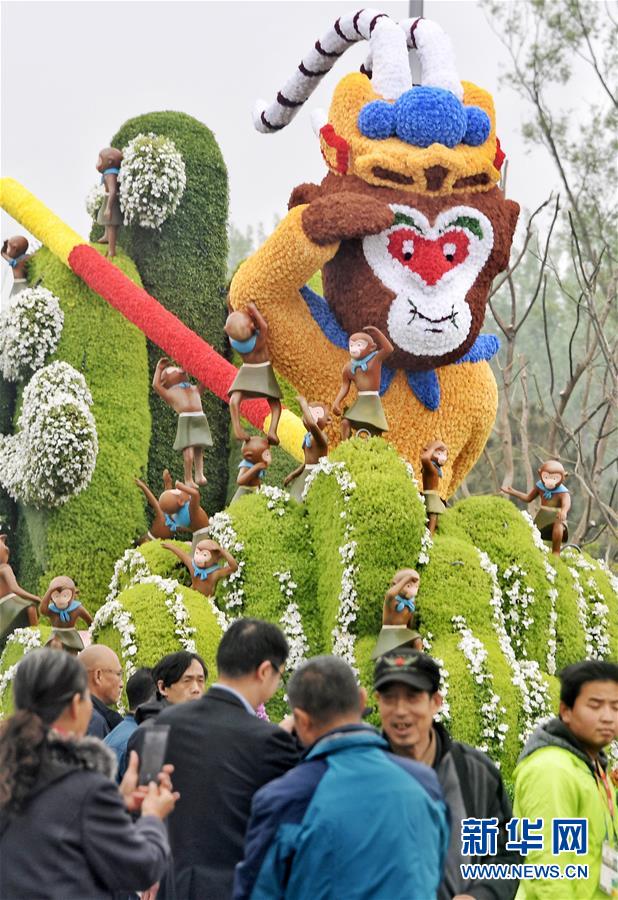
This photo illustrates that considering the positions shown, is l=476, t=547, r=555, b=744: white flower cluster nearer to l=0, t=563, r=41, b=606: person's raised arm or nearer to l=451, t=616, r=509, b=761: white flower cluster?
l=451, t=616, r=509, b=761: white flower cluster

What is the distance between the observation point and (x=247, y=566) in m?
8.34

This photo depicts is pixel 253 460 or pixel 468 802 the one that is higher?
pixel 253 460

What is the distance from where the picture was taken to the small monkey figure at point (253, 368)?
345 inches

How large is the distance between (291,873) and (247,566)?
211 inches

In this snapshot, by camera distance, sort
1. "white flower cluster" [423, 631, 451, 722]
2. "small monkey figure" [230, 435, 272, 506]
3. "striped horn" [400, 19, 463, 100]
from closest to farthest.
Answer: "white flower cluster" [423, 631, 451, 722], "small monkey figure" [230, 435, 272, 506], "striped horn" [400, 19, 463, 100]

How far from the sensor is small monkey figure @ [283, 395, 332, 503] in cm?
826

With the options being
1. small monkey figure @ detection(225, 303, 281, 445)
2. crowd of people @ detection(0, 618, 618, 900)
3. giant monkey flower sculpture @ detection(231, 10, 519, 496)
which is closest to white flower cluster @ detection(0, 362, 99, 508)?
giant monkey flower sculpture @ detection(231, 10, 519, 496)

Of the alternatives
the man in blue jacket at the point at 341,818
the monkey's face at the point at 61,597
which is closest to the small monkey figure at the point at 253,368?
the monkey's face at the point at 61,597

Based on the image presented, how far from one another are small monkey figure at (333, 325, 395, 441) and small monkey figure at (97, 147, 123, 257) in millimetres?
3992

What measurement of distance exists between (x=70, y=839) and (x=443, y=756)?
111 cm

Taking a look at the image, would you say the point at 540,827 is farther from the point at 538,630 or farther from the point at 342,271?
the point at 342,271

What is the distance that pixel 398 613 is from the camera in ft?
25.3

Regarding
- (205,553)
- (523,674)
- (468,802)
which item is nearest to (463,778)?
(468,802)

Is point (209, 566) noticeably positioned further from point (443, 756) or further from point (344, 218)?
point (443, 756)
